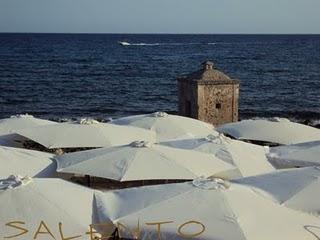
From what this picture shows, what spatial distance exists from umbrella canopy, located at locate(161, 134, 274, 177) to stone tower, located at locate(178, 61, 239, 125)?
7960 millimetres

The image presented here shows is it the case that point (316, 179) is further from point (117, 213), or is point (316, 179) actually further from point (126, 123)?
point (126, 123)

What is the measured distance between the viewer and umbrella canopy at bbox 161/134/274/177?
1075 centimetres

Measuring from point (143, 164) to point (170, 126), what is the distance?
14.6 ft

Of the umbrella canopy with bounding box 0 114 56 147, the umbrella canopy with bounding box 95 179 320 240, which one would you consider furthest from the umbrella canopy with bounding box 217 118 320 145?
the umbrella canopy with bounding box 95 179 320 240

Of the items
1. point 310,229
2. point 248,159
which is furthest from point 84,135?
point 310,229

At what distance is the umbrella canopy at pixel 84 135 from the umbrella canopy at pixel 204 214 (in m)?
4.18

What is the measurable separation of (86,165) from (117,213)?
2.57 metres

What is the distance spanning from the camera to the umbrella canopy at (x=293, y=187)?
8.21m

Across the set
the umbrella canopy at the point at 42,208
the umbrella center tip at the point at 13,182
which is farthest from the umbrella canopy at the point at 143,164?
the umbrella center tip at the point at 13,182

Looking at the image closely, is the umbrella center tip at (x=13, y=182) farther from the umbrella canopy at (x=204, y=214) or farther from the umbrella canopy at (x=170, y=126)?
the umbrella canopy at (x=170, y=126)

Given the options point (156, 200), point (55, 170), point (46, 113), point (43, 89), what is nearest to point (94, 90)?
point (43, 89)

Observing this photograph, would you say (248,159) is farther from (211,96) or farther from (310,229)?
(211,96)

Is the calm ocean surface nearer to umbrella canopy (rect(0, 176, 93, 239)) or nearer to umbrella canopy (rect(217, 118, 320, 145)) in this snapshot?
umbrella canopy (rect(217, 118, 320, 145))

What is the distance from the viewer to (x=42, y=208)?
285 inches
